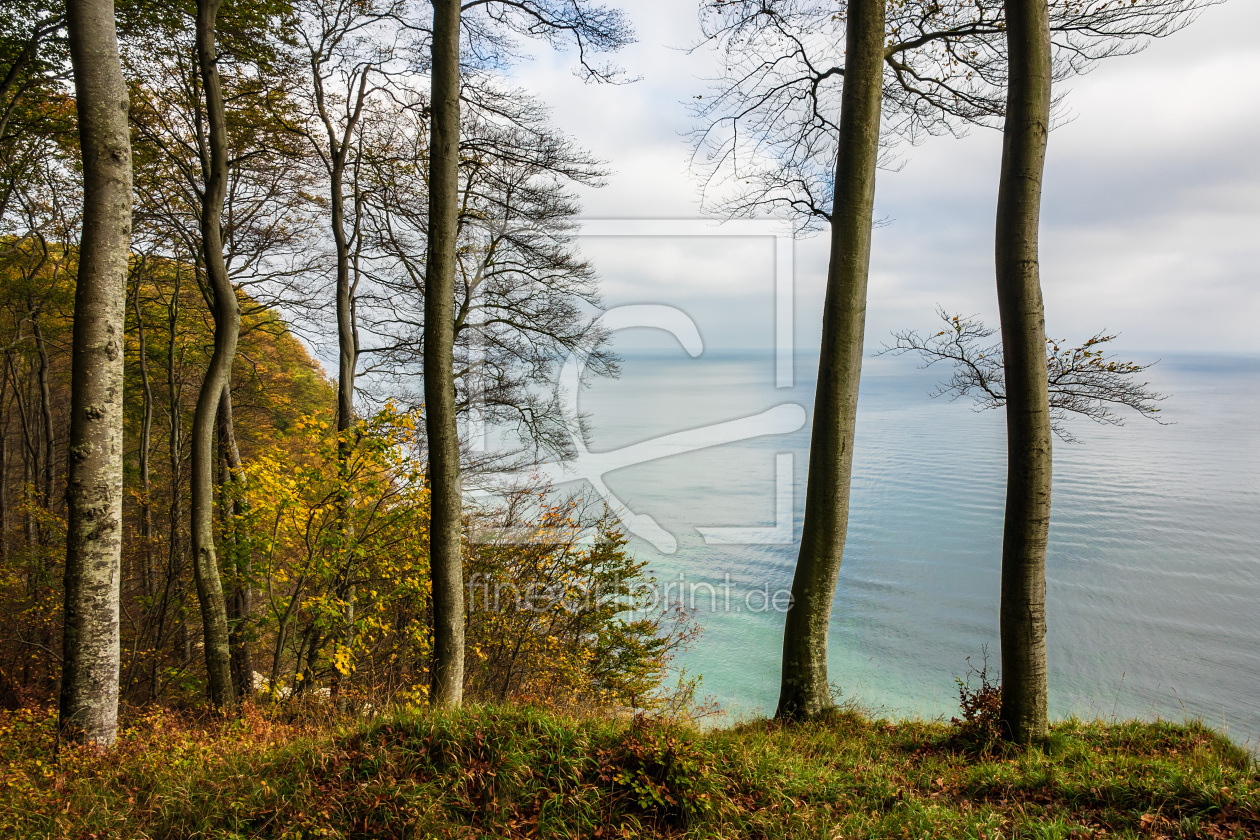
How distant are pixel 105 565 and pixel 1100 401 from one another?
8059mm

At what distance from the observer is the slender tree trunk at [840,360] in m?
4.95

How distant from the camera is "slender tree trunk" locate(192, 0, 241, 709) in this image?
6.74 meters

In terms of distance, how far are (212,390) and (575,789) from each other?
6.26 metres

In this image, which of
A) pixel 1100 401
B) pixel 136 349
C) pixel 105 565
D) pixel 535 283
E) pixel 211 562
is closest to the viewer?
pixel 105 565

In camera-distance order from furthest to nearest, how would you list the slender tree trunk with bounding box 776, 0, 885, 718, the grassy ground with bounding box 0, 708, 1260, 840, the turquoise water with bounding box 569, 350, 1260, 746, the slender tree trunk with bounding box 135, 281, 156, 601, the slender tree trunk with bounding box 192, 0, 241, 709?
the turquoise water with bounding box 569, 350, 1260, 746
the slender tree trunk with bounding box 135, 281, 156, 601
the slender tree trunk with bounding box 192, 0, 241, 709
the slender tree trunk with bounding box 776, 0, 885, 718
the grassy ground with bounding box 0, 708, 1260, 840

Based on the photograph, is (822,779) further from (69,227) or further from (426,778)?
(69,227)

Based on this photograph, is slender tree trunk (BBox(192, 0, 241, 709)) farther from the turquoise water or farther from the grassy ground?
the turquoise water

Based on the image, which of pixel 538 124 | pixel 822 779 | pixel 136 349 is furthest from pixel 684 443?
pixel 822 779

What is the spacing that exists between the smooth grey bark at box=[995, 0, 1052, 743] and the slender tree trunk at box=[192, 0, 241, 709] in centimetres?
761

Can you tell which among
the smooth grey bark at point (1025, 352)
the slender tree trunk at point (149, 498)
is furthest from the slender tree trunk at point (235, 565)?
the smooth grey bark at point (1025, 352)

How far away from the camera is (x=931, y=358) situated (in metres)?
6.87

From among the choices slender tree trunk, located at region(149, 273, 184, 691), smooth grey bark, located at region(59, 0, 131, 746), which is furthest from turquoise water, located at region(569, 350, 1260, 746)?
slender tree trunk, located at region(149, 273, 184, 691)

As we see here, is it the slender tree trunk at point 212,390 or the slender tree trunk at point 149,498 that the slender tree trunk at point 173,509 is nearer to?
the slender tree trunk at point 149,498

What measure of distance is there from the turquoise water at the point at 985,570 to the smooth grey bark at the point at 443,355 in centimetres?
368
